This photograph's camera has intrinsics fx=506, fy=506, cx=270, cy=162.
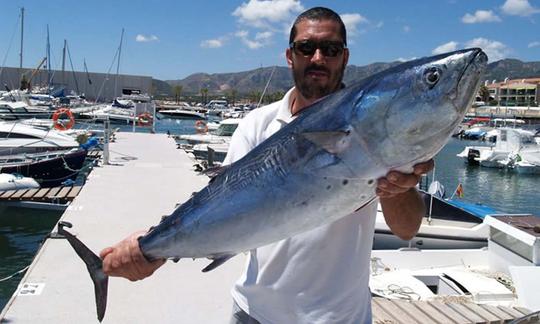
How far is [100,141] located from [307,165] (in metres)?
25.5

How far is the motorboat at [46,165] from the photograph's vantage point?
16.0 metres

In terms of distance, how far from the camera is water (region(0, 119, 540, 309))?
34.3 feet

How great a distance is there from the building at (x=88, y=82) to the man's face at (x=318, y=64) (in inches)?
3502

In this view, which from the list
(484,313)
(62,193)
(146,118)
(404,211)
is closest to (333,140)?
(404,211)

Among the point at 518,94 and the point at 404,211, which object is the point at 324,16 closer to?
the point at 404,211

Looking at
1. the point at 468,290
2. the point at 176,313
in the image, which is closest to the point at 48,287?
the point at 176,313

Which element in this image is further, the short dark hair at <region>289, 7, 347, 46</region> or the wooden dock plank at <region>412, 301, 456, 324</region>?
the wooden dock plank at <region>412, 301, 456, 324</region>

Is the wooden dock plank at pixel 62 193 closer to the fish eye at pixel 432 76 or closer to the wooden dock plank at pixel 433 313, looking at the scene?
the wooden dock plank at pixel 433 313

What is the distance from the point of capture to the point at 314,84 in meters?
2.34

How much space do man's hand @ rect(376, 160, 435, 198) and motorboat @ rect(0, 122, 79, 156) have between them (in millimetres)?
18907

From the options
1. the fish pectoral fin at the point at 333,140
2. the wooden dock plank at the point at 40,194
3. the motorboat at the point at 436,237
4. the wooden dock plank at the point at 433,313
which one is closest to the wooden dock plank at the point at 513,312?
the wooden dock plank at the point at 433,313

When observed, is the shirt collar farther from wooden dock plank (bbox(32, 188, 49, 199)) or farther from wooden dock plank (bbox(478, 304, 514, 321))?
wooden dock plank (bbox(32, 188, 49, 199))

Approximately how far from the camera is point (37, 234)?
11.9 meters

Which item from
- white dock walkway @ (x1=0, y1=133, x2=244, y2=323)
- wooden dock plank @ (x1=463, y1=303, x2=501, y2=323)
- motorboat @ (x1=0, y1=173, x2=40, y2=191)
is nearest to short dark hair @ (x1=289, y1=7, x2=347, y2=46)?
white dock walkway @ (x1=0, y1=133, x2=244, y2=323)
